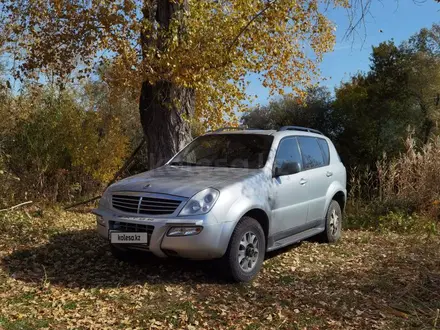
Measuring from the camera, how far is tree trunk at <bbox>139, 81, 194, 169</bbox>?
9.52 m

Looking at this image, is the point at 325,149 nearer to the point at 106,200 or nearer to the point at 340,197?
the point at 340,197

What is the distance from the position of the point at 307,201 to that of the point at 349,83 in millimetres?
29668

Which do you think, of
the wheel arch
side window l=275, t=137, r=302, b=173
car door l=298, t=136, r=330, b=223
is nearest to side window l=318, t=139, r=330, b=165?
car door l=298, t=136, r=330, b=223

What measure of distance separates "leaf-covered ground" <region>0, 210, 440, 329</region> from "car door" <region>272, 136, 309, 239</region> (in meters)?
0.56

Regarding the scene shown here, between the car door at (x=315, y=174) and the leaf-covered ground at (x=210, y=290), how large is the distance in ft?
2.15

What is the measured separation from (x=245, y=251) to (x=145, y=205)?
124 cm

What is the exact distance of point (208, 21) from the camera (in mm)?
10219

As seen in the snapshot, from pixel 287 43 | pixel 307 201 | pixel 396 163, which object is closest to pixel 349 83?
pixel 287 43

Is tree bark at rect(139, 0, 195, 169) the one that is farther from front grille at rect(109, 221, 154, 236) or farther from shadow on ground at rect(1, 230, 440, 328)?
front grille at rect(109, 221, 154, 236)

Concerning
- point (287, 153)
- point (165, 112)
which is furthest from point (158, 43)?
point (287, 153)

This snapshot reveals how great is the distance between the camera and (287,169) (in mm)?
5969

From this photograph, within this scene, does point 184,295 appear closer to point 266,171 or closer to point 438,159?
point 266,171

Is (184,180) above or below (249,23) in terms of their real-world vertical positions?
below

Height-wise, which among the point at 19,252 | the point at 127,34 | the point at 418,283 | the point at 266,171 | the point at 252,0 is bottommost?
the point at 418,283
